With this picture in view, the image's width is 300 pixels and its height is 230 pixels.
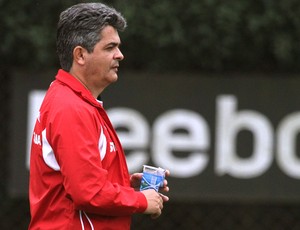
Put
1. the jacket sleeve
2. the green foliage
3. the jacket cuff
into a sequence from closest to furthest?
the jacket sleeve
the jacket cuff
the green foliage

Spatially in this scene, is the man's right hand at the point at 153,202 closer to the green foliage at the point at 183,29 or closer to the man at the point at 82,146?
the man at the point at 82,146

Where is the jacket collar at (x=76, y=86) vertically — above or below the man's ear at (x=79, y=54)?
below

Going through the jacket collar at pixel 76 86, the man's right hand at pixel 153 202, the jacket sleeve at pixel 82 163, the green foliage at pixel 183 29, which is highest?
the green foliage at pixel 183 29

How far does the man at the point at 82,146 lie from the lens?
3.37 meters

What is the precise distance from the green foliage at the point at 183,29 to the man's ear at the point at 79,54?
3007mm

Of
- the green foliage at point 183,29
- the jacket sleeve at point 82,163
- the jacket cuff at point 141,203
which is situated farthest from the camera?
the green foliage at point 183,29

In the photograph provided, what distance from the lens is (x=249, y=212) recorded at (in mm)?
7008

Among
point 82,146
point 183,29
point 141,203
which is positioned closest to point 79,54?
point 82,146

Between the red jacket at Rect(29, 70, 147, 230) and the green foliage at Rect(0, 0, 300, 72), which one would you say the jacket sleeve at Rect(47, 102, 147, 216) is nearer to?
the red jacket at Rect(29, 70, 147, 230)

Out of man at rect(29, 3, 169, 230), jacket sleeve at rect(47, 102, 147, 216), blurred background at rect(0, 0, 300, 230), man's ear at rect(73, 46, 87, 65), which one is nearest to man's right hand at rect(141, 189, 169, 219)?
man at rect(29, 3, 169, 230)

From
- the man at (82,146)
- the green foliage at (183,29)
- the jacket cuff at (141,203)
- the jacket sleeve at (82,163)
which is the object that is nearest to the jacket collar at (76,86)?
the man at (82,146)

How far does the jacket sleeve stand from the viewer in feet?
11.0

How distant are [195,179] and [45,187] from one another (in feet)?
10.7

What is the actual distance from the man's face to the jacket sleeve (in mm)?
210
